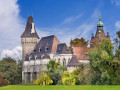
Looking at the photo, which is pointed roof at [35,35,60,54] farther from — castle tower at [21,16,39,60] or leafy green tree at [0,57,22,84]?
leafy green tree at [0,57,22,84]

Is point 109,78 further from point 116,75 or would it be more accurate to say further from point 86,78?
point 86,78

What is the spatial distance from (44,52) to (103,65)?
121ft

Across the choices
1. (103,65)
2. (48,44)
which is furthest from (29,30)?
(103,65)

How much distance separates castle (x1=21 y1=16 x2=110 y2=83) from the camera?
Answer: 213ft

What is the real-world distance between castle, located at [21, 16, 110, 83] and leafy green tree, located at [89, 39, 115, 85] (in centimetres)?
2102

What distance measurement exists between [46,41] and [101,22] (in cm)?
2191

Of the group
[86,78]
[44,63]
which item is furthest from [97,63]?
[44,63]

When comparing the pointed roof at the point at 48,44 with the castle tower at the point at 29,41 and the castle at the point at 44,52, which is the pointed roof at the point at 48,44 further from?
the castle tower at the point at 29,41

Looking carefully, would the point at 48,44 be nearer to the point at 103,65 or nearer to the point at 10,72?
the point at 10,72

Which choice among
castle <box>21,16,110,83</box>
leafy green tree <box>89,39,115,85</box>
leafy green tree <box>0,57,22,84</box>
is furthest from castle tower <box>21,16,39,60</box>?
leafy green tree <box>89,39,115,85</box>

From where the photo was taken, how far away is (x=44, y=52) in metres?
71.2

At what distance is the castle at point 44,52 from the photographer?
64.9 meters

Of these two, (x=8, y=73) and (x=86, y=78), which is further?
(x=8, y=73)

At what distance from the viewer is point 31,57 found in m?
74.9
